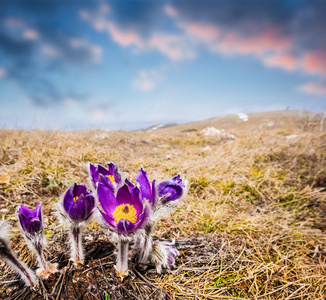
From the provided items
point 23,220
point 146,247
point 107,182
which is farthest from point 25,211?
point 146,247

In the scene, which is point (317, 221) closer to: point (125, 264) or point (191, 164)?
point (191, 164)

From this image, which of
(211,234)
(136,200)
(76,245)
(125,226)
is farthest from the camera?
(211,234)

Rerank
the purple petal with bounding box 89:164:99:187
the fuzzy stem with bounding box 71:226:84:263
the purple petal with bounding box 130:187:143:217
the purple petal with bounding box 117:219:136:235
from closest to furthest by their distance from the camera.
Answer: the purple petal with bounding box 117:219:136:235, the purple petal with bounding box 130:187:143:217, the fuzzy stem with bounding box 71:226:84:263, the purple petal with bounding box 89:164:99:187

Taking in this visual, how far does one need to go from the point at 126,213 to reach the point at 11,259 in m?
0.66

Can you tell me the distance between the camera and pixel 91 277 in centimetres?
115

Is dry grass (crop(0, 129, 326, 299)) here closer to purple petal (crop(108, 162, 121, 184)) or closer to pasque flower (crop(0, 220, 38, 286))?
pasque flower (crop(0, 220, 38, 286))

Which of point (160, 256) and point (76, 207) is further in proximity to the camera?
point (160, 256)

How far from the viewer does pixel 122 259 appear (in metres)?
1.11

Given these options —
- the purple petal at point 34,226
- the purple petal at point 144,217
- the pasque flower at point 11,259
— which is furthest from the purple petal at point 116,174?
the pasque flower at point 11,259

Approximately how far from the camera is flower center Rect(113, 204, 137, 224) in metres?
0.99

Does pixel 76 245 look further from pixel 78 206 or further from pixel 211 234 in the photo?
pixel 211 234

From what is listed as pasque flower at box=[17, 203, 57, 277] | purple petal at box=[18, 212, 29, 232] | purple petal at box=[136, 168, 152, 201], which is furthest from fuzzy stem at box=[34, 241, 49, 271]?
purple petal at box=[136, 168, 152, 201]

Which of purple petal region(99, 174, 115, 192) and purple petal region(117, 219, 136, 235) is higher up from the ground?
purple petal region(99, 174, 115, 192)

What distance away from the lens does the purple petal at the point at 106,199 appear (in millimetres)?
999
